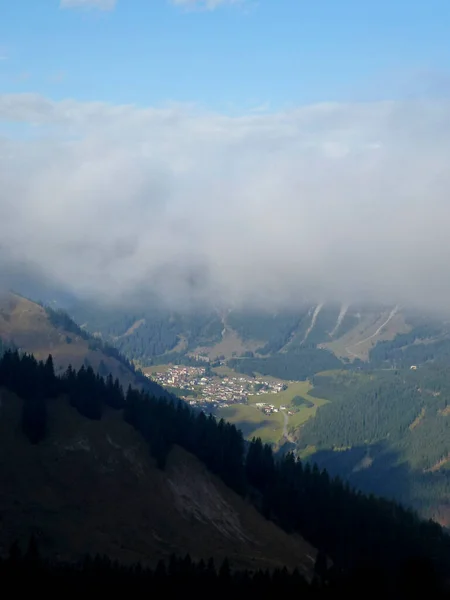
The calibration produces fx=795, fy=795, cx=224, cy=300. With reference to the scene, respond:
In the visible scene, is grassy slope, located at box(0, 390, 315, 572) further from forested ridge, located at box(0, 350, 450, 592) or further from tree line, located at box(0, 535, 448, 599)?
tree line, located at box(0, 535, 448, 599)

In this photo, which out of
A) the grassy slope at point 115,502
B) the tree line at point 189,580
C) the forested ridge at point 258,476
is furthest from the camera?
the forested ridge at point 258,476

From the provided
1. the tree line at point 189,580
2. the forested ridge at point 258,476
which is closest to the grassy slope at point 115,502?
the forested ridge at point 258,476

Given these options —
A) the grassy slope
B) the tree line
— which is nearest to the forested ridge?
the grassy slope

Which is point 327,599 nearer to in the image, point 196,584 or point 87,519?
point 196,584

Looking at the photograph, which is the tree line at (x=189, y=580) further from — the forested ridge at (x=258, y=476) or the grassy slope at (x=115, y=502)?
the forested ridge at (x=258, y=476)

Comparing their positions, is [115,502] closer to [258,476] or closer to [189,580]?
[189,580]

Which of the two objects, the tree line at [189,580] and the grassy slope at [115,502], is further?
the grassy slope at [115,502]

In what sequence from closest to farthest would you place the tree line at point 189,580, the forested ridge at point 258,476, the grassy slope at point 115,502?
the tree line at point 189,580 < the grassy slope at point 115,502 < the forested ridge at point 258,476
